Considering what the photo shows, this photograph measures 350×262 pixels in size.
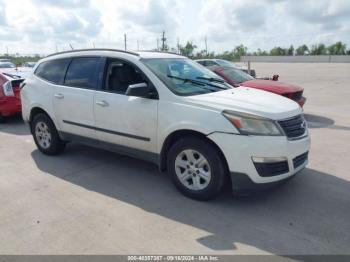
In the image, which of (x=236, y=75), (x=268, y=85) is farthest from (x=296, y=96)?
(x=236, y=75)

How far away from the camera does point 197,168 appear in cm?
397

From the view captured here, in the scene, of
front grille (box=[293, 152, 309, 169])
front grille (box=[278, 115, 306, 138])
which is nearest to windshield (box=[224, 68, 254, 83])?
front grille (box=[278, 115, 306, 138])

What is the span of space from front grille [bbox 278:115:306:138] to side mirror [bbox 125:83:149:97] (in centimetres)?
166

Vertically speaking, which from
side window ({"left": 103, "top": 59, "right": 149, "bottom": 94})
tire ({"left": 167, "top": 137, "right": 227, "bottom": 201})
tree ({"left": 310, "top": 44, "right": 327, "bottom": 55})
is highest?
tree ({"left": 310, "top": 44, "right": 327, "bottom": 55})

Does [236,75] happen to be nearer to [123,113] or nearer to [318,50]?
[123,113]

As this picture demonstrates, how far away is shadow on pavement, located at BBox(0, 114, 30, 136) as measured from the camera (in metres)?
7.85

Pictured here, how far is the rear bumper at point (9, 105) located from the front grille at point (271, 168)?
700 cm

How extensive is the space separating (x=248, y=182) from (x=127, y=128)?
179 cm

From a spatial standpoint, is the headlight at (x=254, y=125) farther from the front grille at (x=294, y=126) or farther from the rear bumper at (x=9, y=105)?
the rear bumper at (x=9, y=105)

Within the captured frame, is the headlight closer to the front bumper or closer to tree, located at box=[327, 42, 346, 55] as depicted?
the front bumper

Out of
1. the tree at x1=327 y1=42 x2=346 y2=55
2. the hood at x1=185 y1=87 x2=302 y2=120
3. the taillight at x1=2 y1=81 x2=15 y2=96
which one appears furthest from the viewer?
the tree at x1=327 y1=42 x2=346 y2=55

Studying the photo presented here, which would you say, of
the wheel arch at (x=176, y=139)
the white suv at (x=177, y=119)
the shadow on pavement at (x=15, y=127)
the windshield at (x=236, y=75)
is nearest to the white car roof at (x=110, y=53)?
the white suv at (x=177, y=119)

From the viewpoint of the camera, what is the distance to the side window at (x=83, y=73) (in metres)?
4.94

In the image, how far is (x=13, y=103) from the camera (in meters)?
8.39
